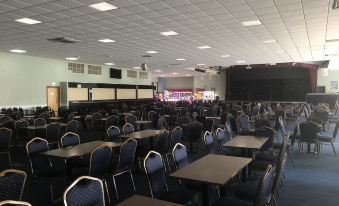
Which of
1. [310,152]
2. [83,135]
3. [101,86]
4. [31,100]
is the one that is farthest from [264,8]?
[101,86]

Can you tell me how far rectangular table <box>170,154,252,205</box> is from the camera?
3137 millimetres

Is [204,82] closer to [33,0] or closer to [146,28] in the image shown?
[146,28]

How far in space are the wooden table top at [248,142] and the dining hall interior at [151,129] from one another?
0.06ft

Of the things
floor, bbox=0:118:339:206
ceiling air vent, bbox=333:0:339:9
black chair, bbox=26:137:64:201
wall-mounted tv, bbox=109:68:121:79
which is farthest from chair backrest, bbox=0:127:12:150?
wall-mounted tv, bbox=109:68:121:79

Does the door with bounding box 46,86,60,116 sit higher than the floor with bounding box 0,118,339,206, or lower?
higher

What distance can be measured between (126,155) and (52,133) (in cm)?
366

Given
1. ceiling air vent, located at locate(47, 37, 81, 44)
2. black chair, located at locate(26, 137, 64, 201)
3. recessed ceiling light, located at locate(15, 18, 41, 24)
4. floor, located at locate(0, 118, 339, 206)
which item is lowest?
floor, located at locate(0, 118, 339, 206)

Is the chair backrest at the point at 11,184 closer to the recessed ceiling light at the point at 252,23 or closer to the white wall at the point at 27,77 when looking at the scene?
the recessed ceiling light at the point at 252,23

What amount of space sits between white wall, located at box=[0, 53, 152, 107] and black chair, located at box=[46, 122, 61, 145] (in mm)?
7916

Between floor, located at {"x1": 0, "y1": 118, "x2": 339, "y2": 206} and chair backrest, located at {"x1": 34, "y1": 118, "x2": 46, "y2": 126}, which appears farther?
chair backrest, located at {"x1": 34, "y1": 118, "x2": 46, "y2": 126}

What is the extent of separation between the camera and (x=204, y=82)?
29375mm

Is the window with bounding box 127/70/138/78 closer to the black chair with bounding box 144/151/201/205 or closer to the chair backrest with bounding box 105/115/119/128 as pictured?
the chair backrest with bounding box 105/115/119/128

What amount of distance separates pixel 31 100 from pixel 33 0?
1020cm

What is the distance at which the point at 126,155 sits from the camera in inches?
187
